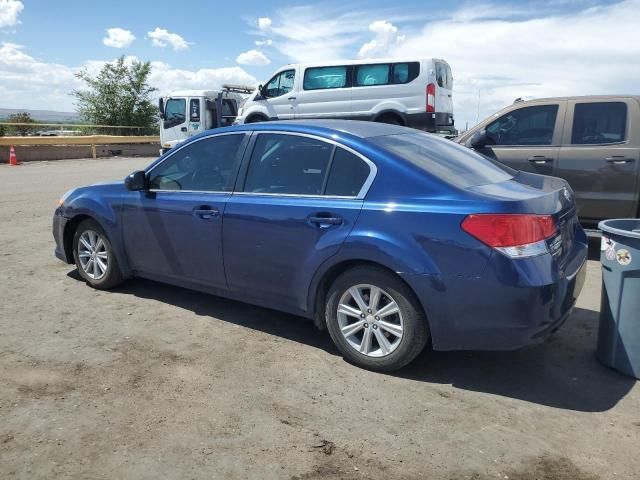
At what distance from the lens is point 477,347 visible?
336 centimetres

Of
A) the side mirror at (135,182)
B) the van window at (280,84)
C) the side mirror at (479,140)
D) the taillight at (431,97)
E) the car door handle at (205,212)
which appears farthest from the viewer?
the van window at (280,84)

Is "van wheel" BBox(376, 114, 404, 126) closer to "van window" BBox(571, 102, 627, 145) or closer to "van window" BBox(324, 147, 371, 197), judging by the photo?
"van window" BBox(571, 102, 627, 145)

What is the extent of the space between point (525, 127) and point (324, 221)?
4.24 m

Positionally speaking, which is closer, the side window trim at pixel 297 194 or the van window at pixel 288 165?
the side window trim at pixel 297 194

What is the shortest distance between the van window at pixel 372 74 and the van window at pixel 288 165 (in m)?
10.9

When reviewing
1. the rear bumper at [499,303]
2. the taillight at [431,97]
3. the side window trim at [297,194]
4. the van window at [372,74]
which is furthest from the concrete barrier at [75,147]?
the rear bumper at [499,303]

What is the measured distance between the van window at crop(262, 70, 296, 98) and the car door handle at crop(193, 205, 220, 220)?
11.9 meters

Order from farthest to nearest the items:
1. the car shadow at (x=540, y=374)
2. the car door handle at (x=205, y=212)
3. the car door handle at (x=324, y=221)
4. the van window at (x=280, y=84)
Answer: the van window at (x=280, y=84), the car door handle at (x=205, y=212), the car door handle at (x=324, y=221), the car shadow at (x=540, y=374)

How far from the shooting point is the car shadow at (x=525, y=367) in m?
3.44

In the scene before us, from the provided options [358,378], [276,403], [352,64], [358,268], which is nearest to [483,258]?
[358,268]

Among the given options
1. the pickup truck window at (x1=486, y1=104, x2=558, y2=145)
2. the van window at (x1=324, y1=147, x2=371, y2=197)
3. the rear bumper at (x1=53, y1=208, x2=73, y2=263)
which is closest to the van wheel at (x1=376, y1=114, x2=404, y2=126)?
the pickup truck window at (x1=486, y1=104, x2=558, y2=145)

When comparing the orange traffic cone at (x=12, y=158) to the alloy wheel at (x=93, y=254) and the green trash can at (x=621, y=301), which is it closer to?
the alloy wheel at (x=93, y=254)

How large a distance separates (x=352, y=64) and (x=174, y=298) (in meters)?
11.1

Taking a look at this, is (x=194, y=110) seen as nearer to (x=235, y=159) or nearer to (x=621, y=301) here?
(x=235, y=159)
